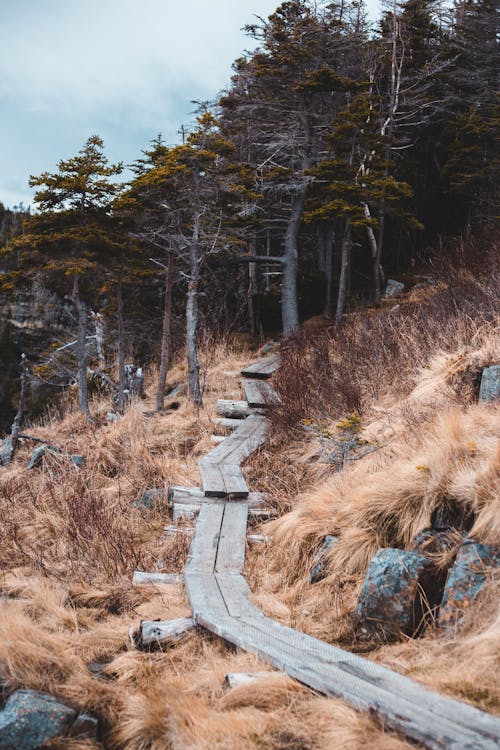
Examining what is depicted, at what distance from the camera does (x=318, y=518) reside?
15.8ft

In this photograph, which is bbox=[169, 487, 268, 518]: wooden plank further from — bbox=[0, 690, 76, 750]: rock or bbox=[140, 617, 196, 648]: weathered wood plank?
bbox=[0, 690, 76, 750]: rock

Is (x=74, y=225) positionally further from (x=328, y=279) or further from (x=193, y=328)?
(x=328, y=279)

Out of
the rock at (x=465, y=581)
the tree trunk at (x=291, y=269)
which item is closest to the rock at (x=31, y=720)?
the rock at (x=465, y=581)

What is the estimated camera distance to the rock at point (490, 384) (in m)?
5.28

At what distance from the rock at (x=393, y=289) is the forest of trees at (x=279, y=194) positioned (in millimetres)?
560

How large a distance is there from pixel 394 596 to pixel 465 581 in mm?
458

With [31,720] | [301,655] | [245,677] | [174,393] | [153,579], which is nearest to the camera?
[31,720]

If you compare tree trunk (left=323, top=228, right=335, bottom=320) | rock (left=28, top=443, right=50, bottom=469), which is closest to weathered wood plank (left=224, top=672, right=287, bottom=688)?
rock (left=28, top=443, right=50, bottom=469)

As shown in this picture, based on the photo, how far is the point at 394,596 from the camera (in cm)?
353

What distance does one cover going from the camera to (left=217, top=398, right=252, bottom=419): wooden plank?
34.9ft

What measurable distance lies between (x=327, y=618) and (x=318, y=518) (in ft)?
3.44

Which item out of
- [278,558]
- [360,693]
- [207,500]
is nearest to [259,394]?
[207,500]

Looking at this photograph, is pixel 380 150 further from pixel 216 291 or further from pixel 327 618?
pixel 327 618

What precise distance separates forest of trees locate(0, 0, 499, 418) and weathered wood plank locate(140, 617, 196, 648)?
8.18 meters
